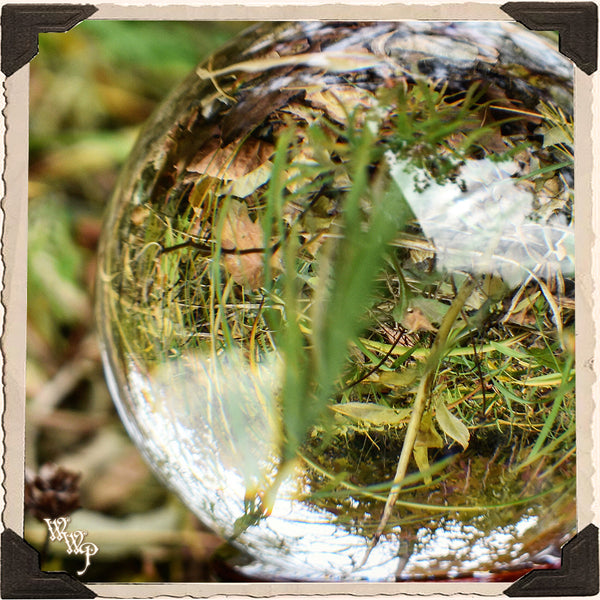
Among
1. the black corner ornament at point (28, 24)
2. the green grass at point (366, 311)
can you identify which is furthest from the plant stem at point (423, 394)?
the black corner ornament at point (28, 24)

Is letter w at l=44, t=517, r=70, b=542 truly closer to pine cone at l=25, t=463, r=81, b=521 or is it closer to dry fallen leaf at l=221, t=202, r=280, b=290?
pine cone at l=25, t=463, r=81, b=521

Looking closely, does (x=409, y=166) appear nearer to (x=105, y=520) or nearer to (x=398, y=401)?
(x=398, y=401)

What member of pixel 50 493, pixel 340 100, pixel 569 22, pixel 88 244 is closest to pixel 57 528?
pixel 50 493

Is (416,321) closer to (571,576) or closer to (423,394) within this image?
(423,394)

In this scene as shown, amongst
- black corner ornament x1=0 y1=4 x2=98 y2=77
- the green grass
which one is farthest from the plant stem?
black corner ornament x1=0 y1=4 x2=98 y2=77

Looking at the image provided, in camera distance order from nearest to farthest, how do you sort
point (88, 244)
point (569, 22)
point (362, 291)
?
point (362, 291), point (569, 22), point (88, 244)

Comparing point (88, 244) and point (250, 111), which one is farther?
point (88, 244)
